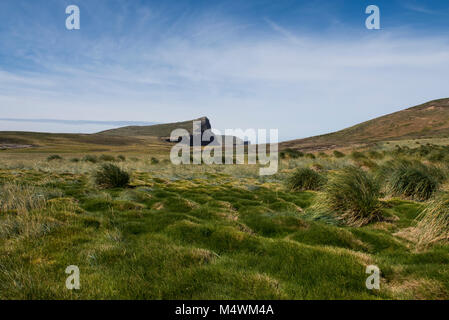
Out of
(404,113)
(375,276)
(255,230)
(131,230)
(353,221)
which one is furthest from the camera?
(404,113)

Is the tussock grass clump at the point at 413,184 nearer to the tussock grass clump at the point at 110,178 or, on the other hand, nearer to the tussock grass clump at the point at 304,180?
the tussock grass clump at the point at 304,180

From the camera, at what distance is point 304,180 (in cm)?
1572

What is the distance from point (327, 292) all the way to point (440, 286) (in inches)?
61.3

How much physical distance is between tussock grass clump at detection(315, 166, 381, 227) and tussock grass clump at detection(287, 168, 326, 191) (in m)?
→ 6.05

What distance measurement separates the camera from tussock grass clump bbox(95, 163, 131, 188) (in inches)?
607

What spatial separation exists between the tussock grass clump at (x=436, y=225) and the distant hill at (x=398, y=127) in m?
67.4

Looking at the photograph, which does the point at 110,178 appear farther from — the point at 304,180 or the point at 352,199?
the point at 352,199

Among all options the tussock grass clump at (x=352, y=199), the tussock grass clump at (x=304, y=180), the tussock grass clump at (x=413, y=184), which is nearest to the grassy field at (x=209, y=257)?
the tussock grass clump at (x=352, y=199)

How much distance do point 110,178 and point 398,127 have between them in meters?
95.8

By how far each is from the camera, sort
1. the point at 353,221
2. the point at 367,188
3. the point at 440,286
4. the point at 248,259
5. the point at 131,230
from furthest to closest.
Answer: the point at 367,188, the point at 353,221, the point at 131,230, the point at 248,259, the point at 440,286

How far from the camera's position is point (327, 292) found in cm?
368

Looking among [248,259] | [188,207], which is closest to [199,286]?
[248,259]

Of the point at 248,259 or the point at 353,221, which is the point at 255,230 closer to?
the point at 248,259

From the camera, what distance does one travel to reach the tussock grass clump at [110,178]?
50.5 feet
